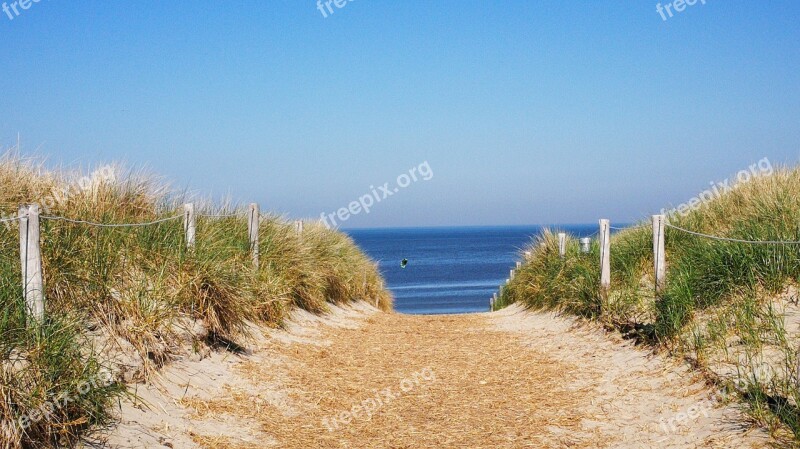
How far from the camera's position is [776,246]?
7.82 m

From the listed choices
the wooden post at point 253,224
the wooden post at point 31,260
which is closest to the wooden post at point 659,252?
the wooden post at point 253,224

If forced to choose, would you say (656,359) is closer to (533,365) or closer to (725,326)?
(725,326)

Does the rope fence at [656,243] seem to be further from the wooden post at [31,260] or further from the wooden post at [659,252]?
the wooden post at [31,260]

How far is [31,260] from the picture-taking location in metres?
5.07

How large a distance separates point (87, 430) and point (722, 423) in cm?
470

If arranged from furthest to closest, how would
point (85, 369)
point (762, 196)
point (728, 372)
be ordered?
point (762, 196), point (728, 372), point (85, 369)

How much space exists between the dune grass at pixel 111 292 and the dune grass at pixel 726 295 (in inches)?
188

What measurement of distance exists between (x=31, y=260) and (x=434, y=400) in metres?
4.06

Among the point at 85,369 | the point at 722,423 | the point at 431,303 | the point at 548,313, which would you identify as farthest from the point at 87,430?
the point at 431,303

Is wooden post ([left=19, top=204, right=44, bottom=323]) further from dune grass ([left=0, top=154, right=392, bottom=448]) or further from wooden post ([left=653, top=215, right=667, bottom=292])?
wooden post ([left=653, top=215, right=667, bottom=292])

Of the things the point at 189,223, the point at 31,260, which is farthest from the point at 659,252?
the point at 31,260

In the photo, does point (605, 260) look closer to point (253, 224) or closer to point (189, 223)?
point (253, 224)

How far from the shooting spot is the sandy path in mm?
5695

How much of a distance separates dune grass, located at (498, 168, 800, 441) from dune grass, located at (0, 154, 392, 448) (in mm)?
4772
